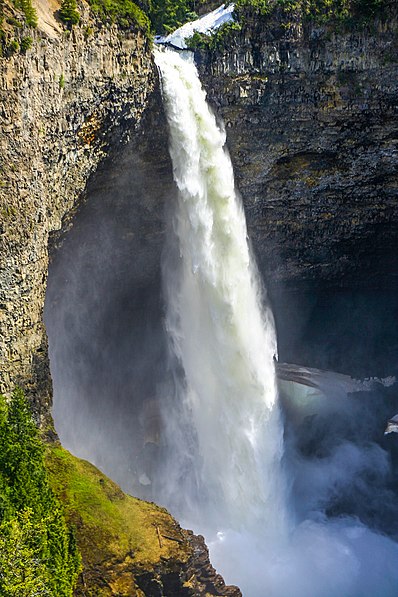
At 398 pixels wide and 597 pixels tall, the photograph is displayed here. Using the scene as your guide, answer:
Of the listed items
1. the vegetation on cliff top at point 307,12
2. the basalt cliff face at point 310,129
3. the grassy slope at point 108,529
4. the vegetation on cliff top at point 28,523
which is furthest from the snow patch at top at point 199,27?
the grassy slope at point 108,529

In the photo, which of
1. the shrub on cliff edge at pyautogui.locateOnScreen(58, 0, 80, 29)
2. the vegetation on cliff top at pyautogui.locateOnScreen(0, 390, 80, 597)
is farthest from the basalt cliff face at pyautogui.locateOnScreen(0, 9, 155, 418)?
the vegetation on cliff top at pyautogui.locateOnScreen(0, 390, 80, 597)

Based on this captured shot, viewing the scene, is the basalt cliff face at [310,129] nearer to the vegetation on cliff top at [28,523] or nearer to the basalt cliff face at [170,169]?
the basalt cliff face at [170,169]

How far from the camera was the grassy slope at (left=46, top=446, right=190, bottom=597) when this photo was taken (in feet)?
89.4

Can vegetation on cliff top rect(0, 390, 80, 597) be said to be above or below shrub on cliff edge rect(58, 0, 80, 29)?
below

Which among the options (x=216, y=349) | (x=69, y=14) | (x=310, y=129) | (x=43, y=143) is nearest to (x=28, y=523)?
(x=43, y=143)

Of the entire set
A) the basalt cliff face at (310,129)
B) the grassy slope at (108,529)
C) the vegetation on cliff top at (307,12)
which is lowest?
the grassy slope at (108,529)

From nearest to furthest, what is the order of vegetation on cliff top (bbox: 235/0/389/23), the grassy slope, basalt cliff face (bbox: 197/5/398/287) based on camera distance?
1. the grassy slope
2. vegetation on cliff top (bbox: 235/0/389/23)
3. basalt cliff face (bbox: 197/5/398/287)

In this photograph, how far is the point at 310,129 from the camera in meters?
39.0

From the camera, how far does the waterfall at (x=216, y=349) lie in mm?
37062

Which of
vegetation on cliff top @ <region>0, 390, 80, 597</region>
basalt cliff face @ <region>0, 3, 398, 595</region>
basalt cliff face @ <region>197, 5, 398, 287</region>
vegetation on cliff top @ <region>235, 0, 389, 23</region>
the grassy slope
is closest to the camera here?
vegetation on cliff top @ <region>0, 390, 80, 597</region>

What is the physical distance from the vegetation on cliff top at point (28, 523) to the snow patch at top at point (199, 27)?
19.0 m

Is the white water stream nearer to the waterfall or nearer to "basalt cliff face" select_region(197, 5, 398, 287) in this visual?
the waterfall

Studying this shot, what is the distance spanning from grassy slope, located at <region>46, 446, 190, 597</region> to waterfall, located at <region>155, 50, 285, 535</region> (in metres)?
8.17

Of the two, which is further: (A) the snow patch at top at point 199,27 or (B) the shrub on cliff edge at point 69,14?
(A) the snow patch at top at point 199,27
